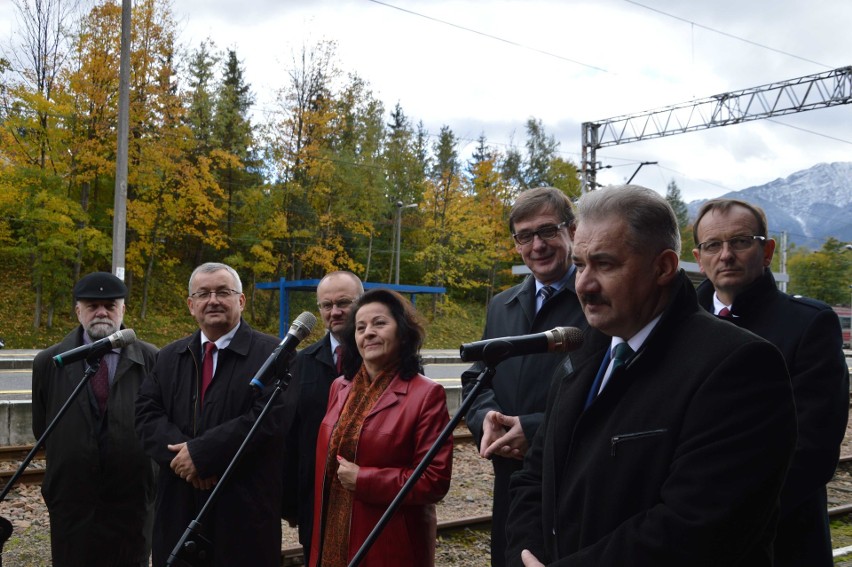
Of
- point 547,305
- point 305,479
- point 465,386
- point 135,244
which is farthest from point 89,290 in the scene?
point 135,244

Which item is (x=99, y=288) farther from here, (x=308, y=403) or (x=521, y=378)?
(x=521, y=378)

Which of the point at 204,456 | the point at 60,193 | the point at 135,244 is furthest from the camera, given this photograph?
the point at 135,244

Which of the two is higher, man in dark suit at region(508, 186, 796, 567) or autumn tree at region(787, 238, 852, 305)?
autumn tree at region(787, 238, 852, 305)

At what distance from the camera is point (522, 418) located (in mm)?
2965

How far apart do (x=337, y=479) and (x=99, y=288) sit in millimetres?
2230

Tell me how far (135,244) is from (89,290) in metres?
19.5

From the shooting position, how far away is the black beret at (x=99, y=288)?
14.8 feet

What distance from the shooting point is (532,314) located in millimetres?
3510

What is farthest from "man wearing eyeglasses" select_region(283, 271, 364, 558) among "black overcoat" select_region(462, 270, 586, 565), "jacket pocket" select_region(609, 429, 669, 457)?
"jacket pocket" select_region(609, 429, 669, 457)

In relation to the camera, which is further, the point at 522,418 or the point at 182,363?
the point at 182,363

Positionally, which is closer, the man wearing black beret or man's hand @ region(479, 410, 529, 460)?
man's hand @ region(479, 410, 529, 460)

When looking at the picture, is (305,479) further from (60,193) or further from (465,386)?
(60,193)

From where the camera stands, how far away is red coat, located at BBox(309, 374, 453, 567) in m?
3.25

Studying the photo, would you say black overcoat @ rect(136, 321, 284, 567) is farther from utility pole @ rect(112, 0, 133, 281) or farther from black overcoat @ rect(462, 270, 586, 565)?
utility pole @ rect(112, 0, 133, 281)
